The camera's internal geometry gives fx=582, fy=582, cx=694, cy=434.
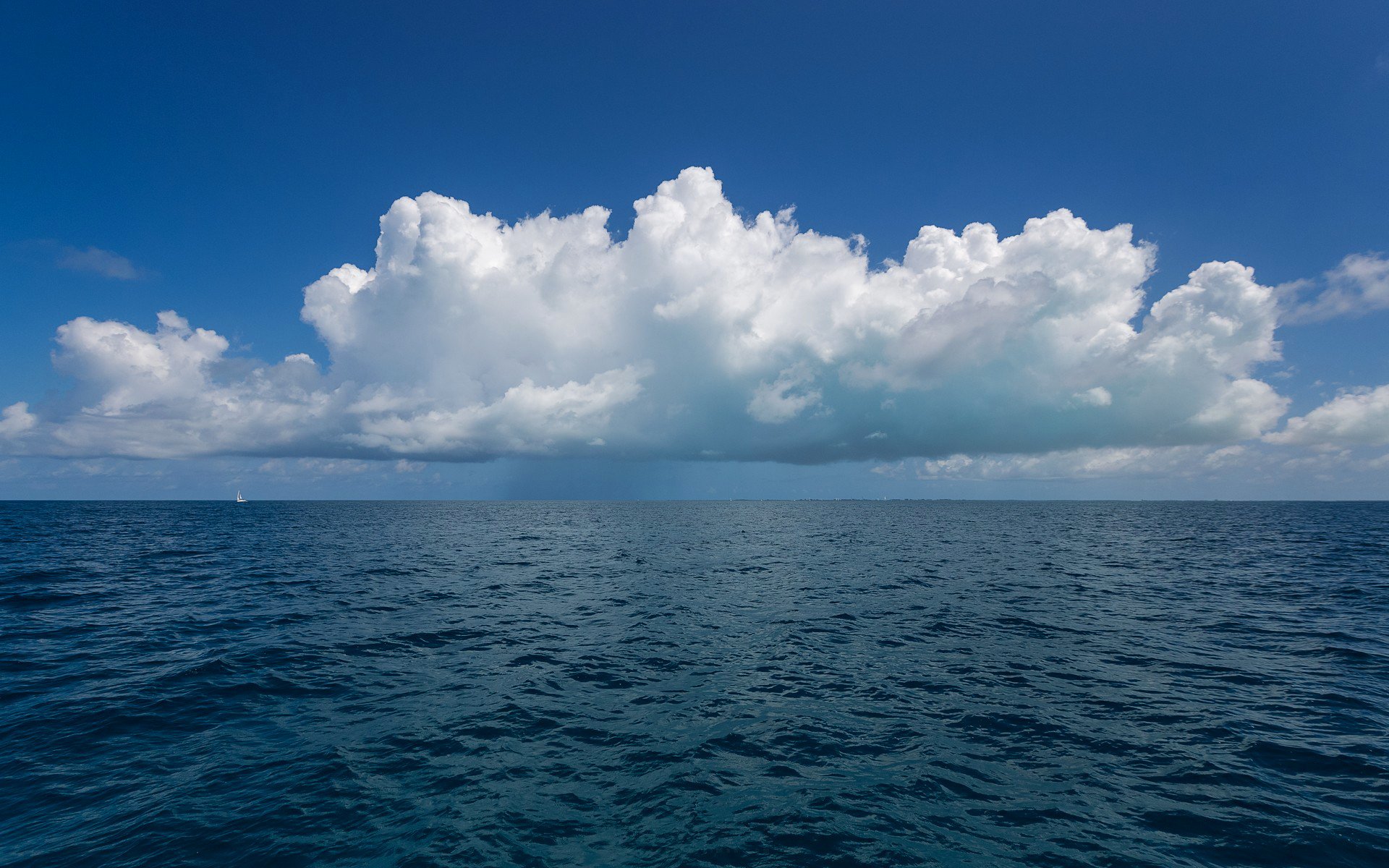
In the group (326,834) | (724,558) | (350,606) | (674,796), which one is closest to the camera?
(326,834)

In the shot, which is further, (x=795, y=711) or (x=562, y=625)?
(x=562, y=625)

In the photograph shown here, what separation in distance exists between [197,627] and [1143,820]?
3918cm

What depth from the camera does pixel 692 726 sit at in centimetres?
1797

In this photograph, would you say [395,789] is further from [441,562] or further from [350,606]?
[441,562]

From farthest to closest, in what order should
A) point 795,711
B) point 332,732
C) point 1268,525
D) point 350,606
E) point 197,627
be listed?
point 1268,525 → point 350,606 → point 197,627 → point 795,711 → point 332,732

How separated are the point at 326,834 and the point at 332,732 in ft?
19.2

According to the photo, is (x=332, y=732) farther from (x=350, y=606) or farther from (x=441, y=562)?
(x=441, y=562)

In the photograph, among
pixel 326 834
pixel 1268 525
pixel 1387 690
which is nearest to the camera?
pixel 326 834

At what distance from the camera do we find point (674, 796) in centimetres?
1393

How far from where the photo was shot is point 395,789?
14148 mm

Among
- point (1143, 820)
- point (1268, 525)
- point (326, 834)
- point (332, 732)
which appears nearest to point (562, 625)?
point (332, 732)

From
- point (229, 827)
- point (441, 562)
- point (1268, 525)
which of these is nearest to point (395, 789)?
point (229, 827)

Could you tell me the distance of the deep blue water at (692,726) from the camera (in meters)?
12.3

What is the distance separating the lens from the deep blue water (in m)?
12.3
